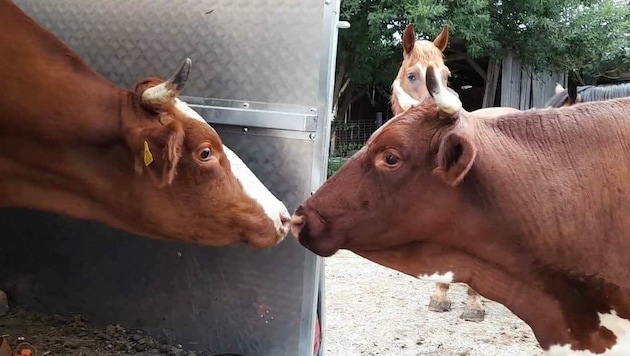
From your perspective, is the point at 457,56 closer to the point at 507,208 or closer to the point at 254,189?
the point at 254,189

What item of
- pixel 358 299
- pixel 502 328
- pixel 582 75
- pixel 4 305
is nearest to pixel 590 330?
pixel 4 305

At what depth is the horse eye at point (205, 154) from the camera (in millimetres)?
2871

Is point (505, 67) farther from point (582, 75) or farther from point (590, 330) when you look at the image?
point (590, 330)

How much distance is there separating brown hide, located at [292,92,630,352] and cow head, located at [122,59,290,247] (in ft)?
0.89

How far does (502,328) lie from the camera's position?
6570 millimetres

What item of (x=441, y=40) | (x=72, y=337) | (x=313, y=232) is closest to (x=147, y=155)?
(x=313, y=232)

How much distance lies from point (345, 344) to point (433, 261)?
3.50 metres

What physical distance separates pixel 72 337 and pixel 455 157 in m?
2.00

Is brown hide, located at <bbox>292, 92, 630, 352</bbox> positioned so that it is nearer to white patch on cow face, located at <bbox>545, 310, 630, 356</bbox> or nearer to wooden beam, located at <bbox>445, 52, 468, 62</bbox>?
white patch on cow face, located at <bbox>545, 310, 630, 356</bbox>

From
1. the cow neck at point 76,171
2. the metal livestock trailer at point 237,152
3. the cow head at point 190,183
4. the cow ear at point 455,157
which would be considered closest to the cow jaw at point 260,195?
the cow head at point 190,183

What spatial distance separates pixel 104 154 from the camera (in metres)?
2.92

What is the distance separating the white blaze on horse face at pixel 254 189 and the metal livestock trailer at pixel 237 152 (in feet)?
0.47

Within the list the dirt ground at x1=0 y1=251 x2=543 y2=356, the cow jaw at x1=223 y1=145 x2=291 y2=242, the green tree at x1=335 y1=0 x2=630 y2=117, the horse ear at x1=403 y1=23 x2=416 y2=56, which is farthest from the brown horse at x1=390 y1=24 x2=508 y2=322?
the green tree at x1=335 y1=0 x2=630 y2=117

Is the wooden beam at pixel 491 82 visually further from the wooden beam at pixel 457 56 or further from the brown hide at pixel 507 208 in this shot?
the brown hide at pixel 507 208
